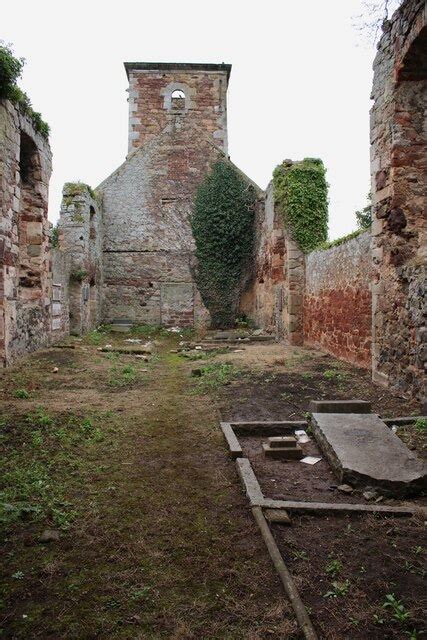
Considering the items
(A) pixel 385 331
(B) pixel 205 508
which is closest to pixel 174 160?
(A) pixel 385 331

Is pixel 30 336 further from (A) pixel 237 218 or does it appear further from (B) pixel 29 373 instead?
(A) pixel 237 218

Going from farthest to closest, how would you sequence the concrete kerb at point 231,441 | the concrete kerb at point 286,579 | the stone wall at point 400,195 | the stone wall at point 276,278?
1. the stone wall at point 276,278
2. the stone wall at point 400,195
3. the concrete kerb at point 231,441
4. the concrete kerb at point 286,579

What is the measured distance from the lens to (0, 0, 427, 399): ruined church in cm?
640

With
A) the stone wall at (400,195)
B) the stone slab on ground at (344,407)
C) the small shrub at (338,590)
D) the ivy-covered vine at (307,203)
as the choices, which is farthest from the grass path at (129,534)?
the ivy-covered vine at (307,203)

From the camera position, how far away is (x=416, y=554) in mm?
2574

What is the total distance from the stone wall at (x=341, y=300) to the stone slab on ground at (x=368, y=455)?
346 centimetres

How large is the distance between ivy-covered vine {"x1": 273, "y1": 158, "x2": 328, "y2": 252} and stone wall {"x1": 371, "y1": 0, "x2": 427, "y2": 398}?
4.93m

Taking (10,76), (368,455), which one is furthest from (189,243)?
(368,455)

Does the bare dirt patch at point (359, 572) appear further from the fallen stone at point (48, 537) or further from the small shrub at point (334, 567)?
the fallen stone at point (48, 537)

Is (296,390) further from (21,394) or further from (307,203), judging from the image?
(307,203)

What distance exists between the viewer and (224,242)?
17031 mm

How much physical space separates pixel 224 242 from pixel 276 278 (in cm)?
419

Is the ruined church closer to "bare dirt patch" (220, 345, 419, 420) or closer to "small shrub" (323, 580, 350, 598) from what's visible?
"bare dirt patch" (220, 345, 419, 420)

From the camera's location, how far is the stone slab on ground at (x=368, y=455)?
11.1 ft
